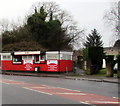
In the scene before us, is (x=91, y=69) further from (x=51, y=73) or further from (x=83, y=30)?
(x=83, y=30)

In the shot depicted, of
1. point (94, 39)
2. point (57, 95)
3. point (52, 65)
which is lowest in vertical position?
point (57, 95)

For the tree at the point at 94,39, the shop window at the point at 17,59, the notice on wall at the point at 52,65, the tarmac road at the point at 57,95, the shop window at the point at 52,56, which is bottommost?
the tarmac road at the point at 57,95

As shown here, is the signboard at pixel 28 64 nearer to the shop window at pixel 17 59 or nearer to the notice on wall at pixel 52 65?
the shop window at pixel 17 59

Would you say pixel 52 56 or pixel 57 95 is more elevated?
pixel 52 56

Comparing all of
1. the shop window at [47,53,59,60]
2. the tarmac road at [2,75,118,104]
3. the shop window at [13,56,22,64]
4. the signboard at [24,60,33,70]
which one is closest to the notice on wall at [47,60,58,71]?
the shop window at [47,53,59,60]

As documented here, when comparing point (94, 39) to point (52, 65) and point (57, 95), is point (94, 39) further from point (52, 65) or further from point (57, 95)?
point (57, 95)

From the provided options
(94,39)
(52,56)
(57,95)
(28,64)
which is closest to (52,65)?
(52,56)

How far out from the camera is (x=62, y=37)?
55062 mm

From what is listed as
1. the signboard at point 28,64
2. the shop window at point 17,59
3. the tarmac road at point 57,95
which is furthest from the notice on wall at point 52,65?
the tarmac road at point 57,95

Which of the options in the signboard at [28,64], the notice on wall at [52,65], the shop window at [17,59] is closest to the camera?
the notice on wall at [52,65]

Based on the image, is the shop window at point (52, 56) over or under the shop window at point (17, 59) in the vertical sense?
over

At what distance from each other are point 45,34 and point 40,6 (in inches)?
467

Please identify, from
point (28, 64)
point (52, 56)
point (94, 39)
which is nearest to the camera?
point (52, 56)

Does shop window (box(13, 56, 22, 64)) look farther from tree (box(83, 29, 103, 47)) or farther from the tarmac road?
tree (box(83, 29, 103, 47))
